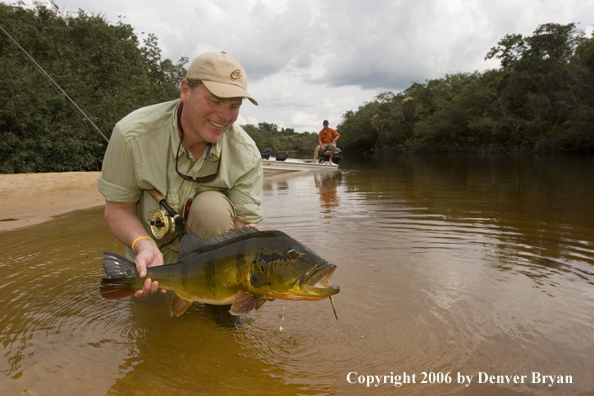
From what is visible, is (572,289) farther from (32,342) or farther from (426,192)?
(426,192)

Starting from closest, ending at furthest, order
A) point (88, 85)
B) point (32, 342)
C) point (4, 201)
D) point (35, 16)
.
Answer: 1. point (32, 342)
2. point (4, 201)
3. point (88, 85)
4. point (35, 16)

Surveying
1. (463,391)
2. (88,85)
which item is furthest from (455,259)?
(88,85)

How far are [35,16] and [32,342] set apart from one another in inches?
1262

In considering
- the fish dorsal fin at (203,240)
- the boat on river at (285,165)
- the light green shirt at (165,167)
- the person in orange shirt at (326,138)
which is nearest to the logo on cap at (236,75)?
the light green shirt at (165,167)

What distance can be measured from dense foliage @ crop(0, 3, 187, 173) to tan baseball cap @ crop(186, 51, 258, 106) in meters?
14.4

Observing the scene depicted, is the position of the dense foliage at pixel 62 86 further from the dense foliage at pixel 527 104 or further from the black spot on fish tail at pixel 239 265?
the dense foliage at pixel 527 104

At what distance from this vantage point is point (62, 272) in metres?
4.44

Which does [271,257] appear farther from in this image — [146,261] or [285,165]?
[285,165]

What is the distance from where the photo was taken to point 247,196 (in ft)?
11.7

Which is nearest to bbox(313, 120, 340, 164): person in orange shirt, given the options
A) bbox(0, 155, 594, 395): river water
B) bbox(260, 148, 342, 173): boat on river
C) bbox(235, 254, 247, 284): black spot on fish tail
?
bbox(260, 148, 342, 173): boat on river

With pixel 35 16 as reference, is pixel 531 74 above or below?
below

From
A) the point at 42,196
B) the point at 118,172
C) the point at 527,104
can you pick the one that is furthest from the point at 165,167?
the point at 527,104

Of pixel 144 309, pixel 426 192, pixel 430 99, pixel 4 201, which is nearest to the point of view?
pixel 144 309

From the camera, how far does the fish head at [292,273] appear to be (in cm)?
217
